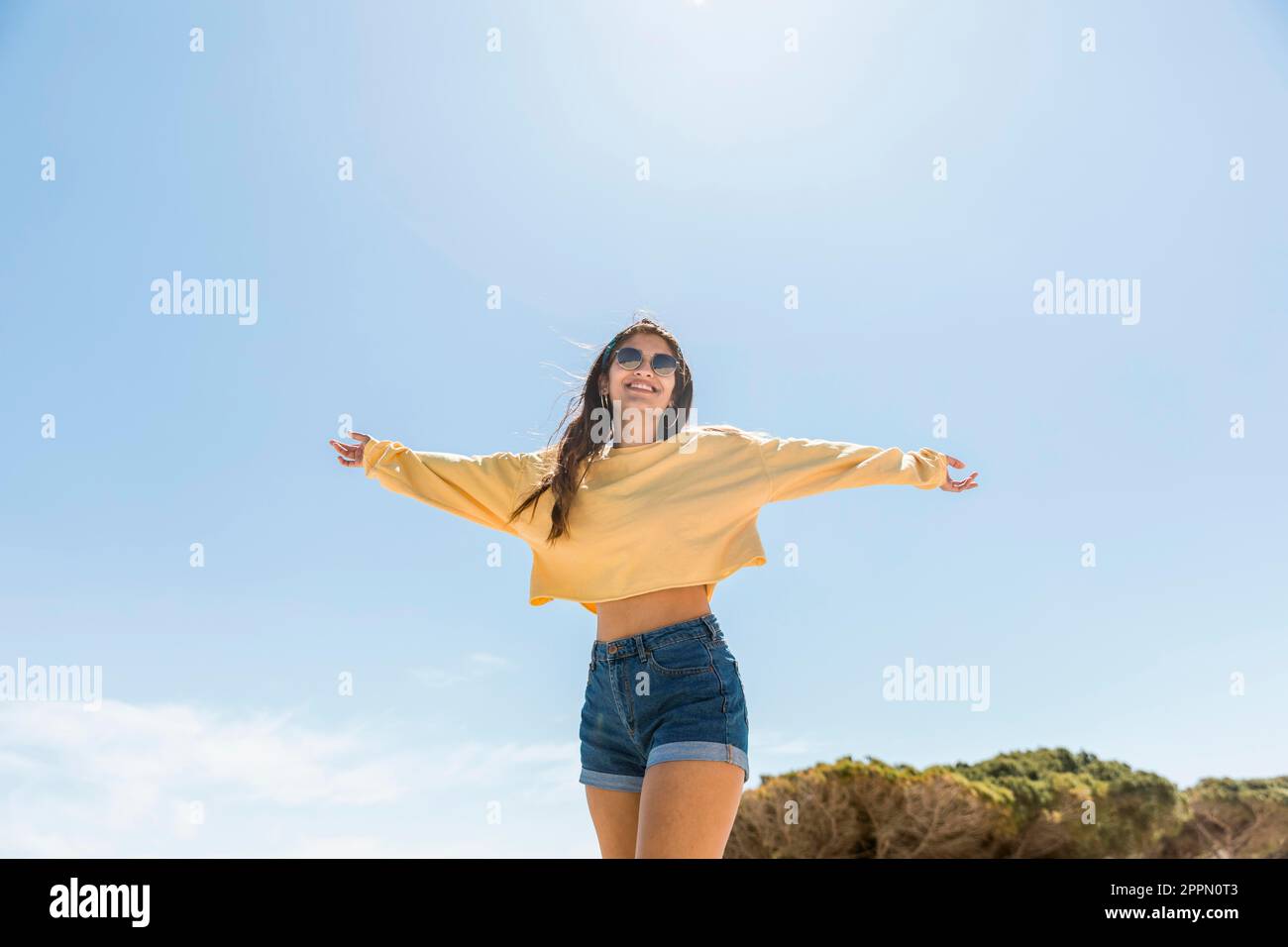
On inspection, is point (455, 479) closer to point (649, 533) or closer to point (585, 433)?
point (585, 433)

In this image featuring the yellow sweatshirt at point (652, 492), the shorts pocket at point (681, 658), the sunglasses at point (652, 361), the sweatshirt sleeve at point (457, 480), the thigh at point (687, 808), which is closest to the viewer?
the thigh at point (687, 808)

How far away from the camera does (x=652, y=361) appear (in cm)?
522

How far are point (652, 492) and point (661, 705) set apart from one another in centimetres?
104

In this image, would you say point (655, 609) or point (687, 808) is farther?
point (655, 609)

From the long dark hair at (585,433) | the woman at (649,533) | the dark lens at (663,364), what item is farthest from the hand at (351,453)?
the dark lens at (663,364)

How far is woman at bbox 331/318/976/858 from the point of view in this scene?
410cm

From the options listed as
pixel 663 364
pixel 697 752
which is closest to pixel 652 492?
pixel 663 364

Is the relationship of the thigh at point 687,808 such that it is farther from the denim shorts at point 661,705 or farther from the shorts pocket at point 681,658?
the shorts pocket at point 681,658

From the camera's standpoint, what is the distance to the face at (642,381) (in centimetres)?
515

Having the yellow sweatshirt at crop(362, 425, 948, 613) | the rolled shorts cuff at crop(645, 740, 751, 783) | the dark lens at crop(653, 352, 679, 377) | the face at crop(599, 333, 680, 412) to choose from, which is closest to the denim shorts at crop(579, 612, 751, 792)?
the rolled shorts cuff at crop(645, 740, 751, 783)

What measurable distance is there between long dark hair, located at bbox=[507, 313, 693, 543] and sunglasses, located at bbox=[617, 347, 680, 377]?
0.27ft
